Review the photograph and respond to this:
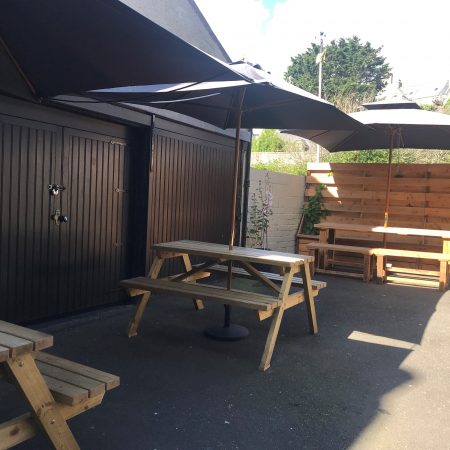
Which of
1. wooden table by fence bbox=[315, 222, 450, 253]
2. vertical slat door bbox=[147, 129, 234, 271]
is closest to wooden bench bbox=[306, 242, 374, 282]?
wooden table by fence bbox=[315, 222, 450, 253]

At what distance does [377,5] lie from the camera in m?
30.3

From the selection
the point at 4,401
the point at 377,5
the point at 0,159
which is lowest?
the point at 4,401

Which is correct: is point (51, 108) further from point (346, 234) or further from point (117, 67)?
point (346, 234)

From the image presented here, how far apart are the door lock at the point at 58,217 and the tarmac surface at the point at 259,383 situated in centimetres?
93

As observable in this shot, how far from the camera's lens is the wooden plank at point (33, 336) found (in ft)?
5.96

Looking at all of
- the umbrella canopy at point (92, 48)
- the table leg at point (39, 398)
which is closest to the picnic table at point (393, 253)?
the umbrella canopy at point (92, 48)

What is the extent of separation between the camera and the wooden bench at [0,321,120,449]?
179 centimetres

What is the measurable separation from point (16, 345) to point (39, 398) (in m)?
0.28

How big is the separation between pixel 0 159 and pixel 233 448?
2798 millimetres

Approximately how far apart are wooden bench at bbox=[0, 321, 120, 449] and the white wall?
19.0 ft

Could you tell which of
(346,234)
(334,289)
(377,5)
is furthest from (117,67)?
(377,5)

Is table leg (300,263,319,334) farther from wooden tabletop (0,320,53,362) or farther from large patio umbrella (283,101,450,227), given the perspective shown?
large patio umbrella (283,101,450,227)

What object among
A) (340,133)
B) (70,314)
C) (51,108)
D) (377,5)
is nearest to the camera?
(51,108)

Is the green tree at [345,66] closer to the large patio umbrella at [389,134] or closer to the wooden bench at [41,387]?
the large patio umbrella at [389,134]
